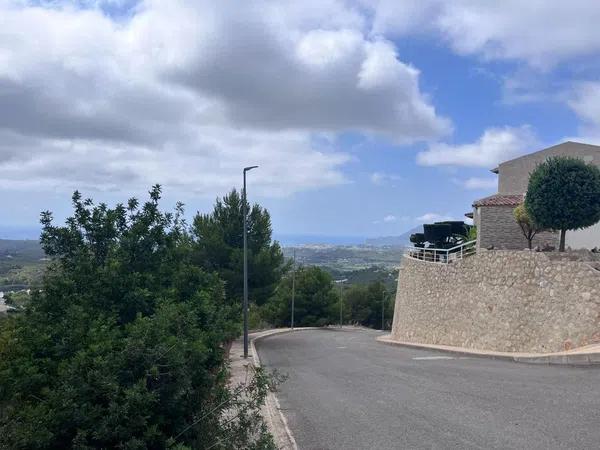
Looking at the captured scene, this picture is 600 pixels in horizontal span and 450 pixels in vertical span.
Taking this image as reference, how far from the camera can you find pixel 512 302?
62.1 ft

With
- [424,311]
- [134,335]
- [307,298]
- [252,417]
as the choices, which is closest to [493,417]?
[252,417]

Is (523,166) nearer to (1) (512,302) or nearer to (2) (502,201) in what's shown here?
(2) (502,201)

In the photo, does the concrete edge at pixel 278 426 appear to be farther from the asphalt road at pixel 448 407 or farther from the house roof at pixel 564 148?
the house roof at pixel 564 148

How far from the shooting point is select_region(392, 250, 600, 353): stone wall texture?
16.0m

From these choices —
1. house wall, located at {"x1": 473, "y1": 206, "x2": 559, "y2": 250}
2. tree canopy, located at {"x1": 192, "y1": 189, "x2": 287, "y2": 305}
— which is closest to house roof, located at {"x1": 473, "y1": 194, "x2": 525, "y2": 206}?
house wall, located at {"x1": 473, "y1": 206, "x2": 559, "y2": 250}

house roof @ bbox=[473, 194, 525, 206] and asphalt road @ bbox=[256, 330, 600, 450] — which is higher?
house roof @ bbox=[473, 194, 525, 206]

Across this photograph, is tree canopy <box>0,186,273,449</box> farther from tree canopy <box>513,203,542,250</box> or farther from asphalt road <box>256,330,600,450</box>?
tree canopy <box>513,203,542,250</box>

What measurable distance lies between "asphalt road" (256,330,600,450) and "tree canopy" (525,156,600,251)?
7028 millimetres

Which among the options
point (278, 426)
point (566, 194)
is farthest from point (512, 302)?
point (278, 426)

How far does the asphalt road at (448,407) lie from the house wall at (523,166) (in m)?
20.5

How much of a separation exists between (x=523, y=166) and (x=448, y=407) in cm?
2845

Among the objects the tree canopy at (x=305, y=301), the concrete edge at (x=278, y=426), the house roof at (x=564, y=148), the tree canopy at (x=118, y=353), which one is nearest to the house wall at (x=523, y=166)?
the house roof at (x=564, y=148)

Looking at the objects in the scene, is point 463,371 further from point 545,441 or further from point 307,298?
point 307,298

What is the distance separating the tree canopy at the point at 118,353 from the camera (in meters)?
4.27
